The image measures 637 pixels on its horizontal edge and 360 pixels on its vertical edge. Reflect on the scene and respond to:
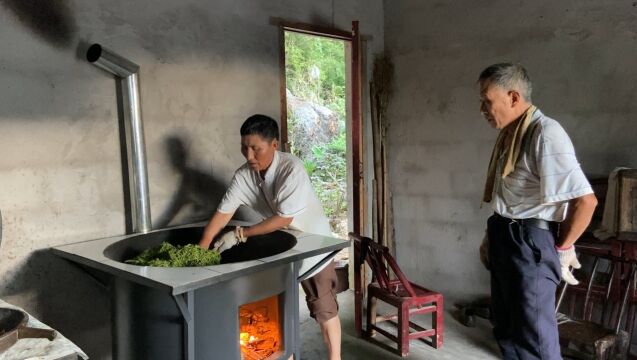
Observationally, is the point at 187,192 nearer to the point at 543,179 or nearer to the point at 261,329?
the point at 261,329

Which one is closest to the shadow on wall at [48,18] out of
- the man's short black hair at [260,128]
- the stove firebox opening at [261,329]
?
the man's short black hair at [260,128]

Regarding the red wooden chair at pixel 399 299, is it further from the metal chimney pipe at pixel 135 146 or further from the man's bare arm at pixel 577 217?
the metal chimney pipe at pixel 135 146

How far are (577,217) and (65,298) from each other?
2.23 m

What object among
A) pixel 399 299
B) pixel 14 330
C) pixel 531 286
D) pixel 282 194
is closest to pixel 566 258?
pixel 531 286

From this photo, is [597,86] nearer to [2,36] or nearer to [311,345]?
[311,345]

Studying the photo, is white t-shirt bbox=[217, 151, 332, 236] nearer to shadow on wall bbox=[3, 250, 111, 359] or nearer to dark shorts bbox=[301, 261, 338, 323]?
dark shorts bbox=[301, 261, 338, 323]

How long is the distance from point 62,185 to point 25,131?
29 centimetres

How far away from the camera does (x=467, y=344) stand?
3051 millimetres

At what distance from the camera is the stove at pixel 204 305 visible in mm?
1674

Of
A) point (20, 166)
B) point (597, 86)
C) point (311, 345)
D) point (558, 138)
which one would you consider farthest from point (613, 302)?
point (20, 166)

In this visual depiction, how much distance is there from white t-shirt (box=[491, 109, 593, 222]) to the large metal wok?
1.64 m

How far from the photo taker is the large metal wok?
121cm

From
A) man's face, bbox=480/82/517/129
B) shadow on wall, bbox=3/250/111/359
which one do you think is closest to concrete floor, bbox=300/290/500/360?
shadow on wall, bbox=3/250/111/359

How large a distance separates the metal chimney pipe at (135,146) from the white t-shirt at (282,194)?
40 centimetres
